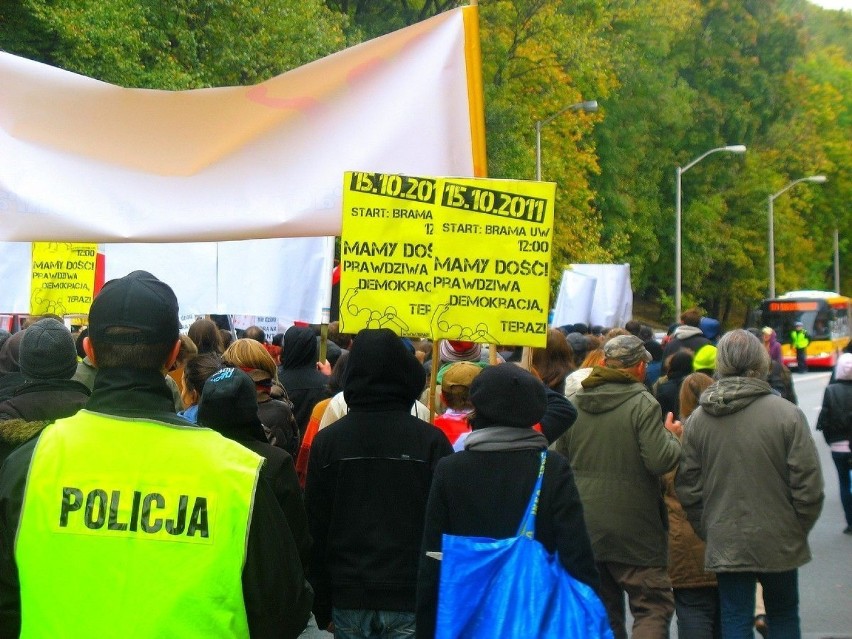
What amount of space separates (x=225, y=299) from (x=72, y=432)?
9.19 meters

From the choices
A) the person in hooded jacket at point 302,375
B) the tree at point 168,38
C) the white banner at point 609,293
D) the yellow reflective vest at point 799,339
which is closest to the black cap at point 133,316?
the person in hooded jacket at point 302,375

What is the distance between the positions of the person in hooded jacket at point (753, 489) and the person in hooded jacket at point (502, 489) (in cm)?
168

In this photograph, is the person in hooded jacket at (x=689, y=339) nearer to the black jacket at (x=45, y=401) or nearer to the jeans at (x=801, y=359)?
the black jacket at (x=45, y=401)

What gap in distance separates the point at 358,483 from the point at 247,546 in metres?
1.99

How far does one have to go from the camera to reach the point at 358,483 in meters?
4.66

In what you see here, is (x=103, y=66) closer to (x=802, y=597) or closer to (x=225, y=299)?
(x=225, y=299)

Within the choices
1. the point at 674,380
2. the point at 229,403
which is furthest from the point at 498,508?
the point at 674,380

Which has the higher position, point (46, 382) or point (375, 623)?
point (46, 382)

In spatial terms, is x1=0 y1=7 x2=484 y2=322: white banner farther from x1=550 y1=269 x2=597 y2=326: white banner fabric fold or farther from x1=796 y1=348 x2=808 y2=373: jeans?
x1=796 y1=348 x2=808 y2=373: jeans

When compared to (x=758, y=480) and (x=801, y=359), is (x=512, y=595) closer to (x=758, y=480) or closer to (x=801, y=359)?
(x=758, y=480)

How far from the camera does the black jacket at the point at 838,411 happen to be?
10117mm

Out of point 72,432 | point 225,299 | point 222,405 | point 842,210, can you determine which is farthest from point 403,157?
point 842,210

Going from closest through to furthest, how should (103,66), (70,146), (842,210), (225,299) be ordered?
(70,146)
(225,299)
(103,66)
(842,210)

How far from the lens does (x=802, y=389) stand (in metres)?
32.2
